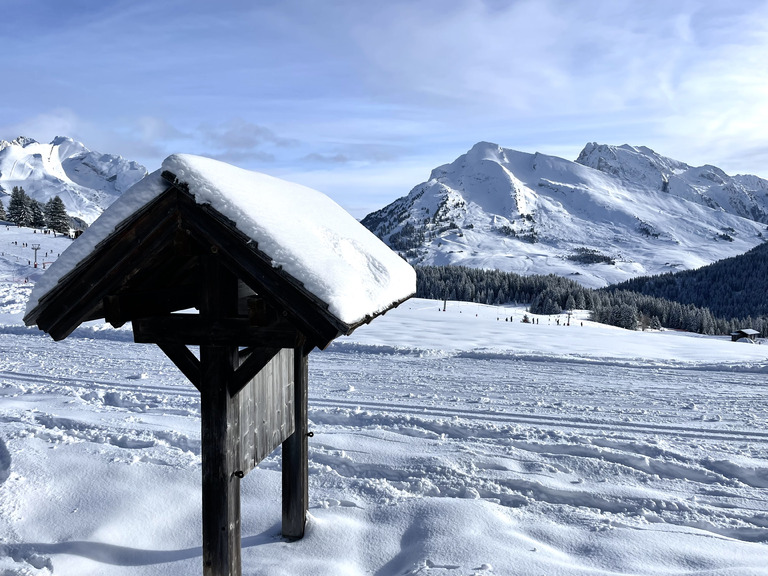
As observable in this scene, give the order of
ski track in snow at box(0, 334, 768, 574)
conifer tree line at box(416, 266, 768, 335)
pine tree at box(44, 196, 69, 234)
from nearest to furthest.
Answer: ski track in snow at box(0, 334, 768, 574), pine tree at box(44, 196, 69, 234), conifer tree line at box(416, 266, 768, 335)

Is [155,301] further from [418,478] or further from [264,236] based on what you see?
[418,478]

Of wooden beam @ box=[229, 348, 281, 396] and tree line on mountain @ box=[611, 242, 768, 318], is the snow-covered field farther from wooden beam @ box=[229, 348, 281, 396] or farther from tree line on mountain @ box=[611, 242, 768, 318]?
tree line on mountain @ box=[611, 242, 768, 318]

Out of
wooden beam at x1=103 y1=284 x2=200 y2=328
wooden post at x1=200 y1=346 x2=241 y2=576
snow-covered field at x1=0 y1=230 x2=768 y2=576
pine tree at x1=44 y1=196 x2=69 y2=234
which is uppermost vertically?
pine tree at x1=44 y1=196 x2=69 y2=234

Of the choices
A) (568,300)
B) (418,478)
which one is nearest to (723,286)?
(568,300)

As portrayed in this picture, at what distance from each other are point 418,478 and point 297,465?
209 cm

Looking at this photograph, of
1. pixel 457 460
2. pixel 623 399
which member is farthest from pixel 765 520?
pixel 623 399

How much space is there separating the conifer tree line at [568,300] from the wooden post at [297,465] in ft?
274

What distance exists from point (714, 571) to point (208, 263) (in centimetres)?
492

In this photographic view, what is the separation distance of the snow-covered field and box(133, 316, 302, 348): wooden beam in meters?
2.49

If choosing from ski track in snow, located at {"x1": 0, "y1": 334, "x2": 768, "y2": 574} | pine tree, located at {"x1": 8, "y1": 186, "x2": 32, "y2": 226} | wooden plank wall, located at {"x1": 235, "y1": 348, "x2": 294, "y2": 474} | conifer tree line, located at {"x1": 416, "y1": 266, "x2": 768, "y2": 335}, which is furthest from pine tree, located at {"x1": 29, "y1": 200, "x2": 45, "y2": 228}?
wooden plank wall, located at {"x1": 235, "y1": 348, "x2": 294, "y2": 474}

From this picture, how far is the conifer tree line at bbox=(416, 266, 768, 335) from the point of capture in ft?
306

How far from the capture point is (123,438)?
745 cm

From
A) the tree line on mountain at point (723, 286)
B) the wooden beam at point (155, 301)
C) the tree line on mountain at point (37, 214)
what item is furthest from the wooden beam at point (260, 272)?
the tree line on mountain at point (723, 286)

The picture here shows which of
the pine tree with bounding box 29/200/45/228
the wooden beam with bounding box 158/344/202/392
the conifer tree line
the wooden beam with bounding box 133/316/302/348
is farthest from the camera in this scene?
the conifer tree line
